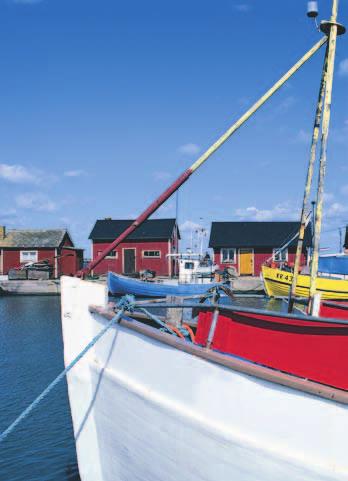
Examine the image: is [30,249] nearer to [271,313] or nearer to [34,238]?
[34,238]

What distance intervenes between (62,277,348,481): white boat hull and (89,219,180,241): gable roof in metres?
39.9

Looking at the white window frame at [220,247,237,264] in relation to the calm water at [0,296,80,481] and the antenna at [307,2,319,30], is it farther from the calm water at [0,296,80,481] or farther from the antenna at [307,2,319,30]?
the antenna at [307,2,319,30]

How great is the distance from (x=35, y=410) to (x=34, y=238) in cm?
3646

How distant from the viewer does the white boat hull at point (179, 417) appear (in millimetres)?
4496

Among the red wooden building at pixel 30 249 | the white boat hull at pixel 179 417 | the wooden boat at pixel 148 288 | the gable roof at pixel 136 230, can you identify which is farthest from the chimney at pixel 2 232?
the white boat hull at pixel 179 417

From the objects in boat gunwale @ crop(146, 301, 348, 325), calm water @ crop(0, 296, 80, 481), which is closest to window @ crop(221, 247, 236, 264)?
calm water @ crop(0, 296, 80, 481)

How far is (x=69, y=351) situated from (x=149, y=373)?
165 centimetres

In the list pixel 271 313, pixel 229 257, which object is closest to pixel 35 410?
pixel 271 313

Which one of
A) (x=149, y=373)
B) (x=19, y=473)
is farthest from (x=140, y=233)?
(x=149, y=373)

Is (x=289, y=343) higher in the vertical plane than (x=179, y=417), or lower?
higher

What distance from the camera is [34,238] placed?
153ft

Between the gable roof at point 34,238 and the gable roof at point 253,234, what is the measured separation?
14661mm

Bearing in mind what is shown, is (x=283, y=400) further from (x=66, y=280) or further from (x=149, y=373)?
(x=66, y=280)

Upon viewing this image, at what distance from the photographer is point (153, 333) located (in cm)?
555
